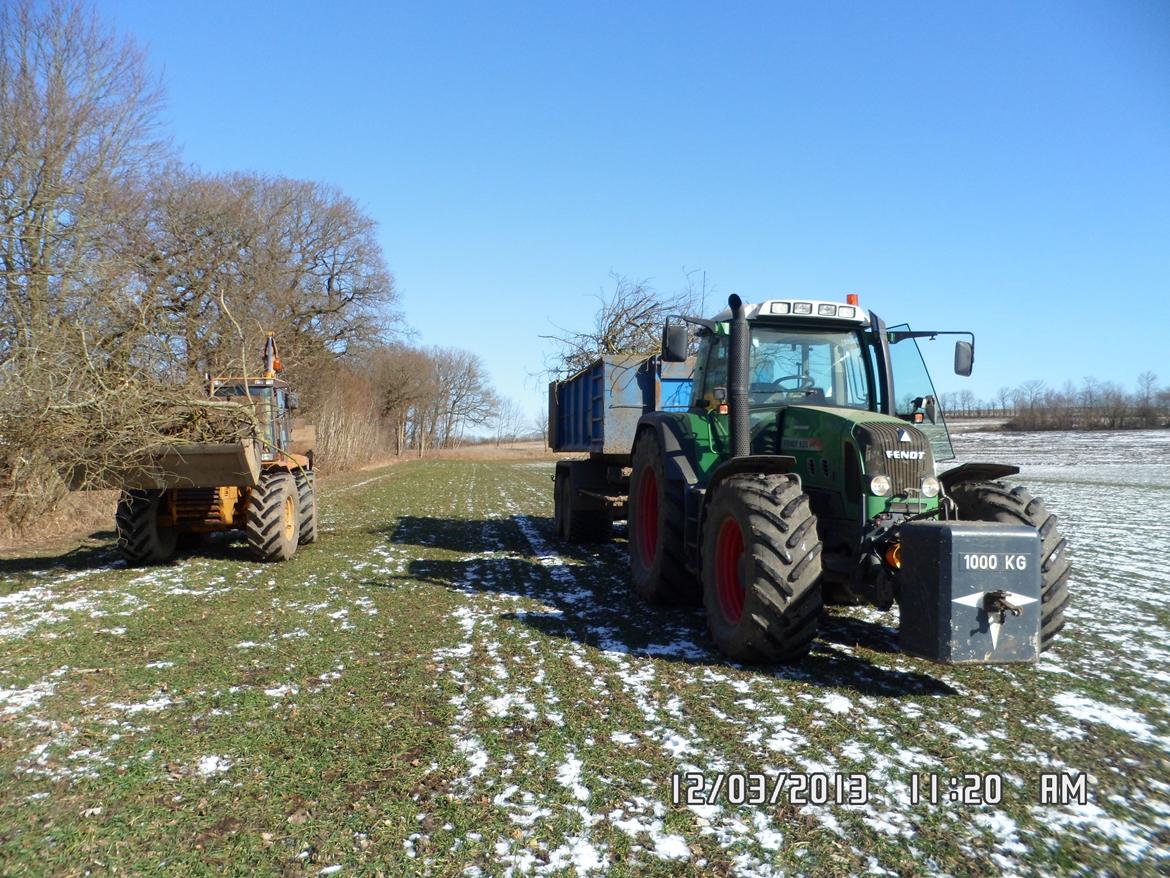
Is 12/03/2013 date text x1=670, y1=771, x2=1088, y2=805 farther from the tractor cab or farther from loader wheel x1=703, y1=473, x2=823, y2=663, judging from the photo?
the tractor cab

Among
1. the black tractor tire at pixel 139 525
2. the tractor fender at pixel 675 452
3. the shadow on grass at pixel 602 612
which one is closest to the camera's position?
the shadow on grass at pixel 602 612

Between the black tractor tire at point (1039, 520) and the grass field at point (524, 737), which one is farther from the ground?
the black tractor tire at point (1039, 520)

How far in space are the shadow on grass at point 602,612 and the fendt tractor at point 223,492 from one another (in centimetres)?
179

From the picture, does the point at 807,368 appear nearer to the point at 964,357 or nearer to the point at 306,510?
the point at 964,357

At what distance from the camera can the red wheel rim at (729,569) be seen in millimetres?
5527

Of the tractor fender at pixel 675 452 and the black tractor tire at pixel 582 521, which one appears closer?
the tractor fender at pixel 675 452

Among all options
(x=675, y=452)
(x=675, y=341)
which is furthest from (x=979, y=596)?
(x=675, y=452)

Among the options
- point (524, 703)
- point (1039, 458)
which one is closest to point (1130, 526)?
point (524, 703)

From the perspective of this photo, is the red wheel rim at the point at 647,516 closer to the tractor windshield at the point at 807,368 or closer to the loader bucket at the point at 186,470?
the tractor windshield at the point at 807,368

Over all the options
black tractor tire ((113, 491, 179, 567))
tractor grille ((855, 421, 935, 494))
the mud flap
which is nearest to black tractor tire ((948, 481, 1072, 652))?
the mud flap

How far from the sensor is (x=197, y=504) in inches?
367

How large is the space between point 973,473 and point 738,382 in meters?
1.79

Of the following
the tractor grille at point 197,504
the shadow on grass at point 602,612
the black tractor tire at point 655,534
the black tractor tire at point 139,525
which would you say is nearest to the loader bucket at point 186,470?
the black tractor tire at point 139,525

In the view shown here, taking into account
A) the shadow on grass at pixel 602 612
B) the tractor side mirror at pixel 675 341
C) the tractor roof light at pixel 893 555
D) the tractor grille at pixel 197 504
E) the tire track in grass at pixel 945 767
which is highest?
the tractor side mirror at pixel 675 341
